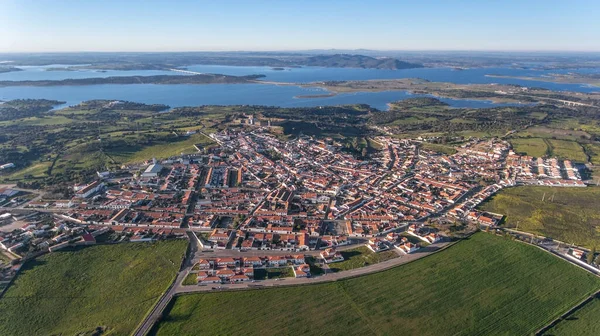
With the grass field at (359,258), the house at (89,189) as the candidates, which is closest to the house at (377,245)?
the grass field at (359,258)

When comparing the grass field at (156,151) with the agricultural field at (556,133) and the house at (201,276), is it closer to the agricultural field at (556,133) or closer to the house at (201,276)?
the house at (201,276)

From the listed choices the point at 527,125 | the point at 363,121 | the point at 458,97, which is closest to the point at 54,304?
the point at 363,121

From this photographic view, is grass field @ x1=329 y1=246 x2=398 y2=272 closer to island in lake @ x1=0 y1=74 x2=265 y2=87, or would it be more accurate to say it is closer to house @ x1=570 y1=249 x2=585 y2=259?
house @ x1=570 y1=249 x2=585 y2=259

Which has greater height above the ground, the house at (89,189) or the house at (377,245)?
the house at (89,189)

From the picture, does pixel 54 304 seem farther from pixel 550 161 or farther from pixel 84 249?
pixel 550 161

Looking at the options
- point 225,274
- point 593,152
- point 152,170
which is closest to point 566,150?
point 593,152

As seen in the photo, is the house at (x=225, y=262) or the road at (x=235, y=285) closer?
the road at (x=235, y=285)
